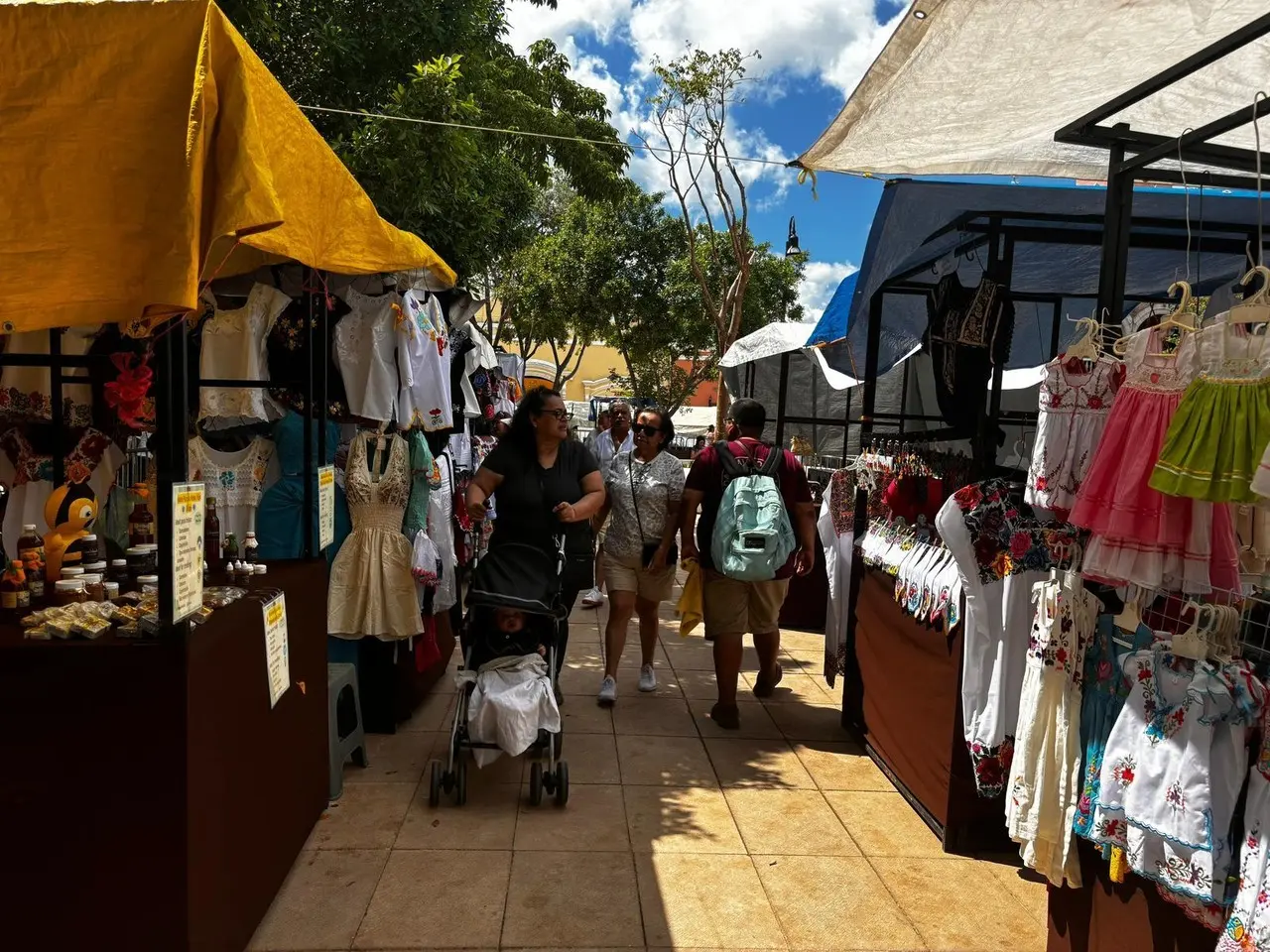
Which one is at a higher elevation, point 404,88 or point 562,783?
point 404,88

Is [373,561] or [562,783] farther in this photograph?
[373,561]

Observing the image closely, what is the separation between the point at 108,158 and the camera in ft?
5.77

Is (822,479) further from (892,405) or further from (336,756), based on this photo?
(336,756)

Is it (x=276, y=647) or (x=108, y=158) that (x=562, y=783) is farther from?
(x=108, y=158)

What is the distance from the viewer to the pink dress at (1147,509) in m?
2.04

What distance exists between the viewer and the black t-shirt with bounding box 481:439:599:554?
13.9ft

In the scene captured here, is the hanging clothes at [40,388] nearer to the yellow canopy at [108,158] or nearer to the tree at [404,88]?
the yellow canopy at [108,158]

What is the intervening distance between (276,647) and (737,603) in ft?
8.35

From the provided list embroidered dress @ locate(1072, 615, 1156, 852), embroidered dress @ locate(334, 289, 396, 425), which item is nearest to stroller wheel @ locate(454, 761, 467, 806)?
embroidered dress @ locate(334, 289, 396, 425)

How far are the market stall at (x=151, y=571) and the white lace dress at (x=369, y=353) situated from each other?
1119 millimetres

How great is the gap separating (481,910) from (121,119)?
8.46 ft

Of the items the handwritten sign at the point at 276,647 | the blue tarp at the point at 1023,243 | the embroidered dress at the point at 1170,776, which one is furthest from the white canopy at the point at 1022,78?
the handwritten sign at the point at 276,647

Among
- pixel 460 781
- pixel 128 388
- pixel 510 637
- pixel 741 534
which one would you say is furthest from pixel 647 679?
pixel 128 388

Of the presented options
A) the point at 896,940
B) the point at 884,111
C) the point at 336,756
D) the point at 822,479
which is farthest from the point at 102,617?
the point at 822,479
